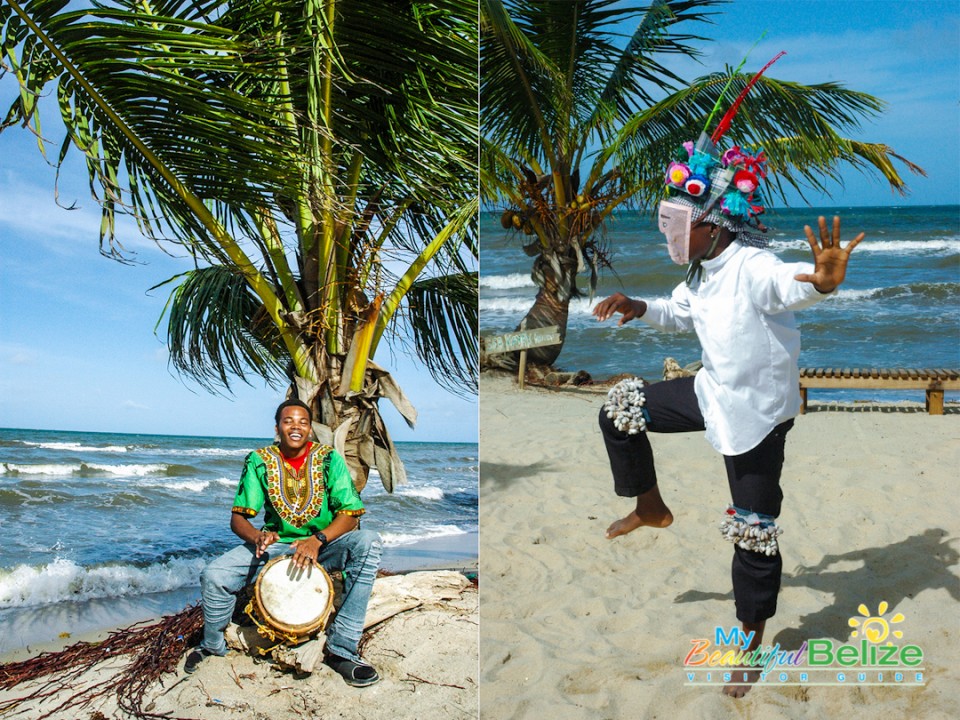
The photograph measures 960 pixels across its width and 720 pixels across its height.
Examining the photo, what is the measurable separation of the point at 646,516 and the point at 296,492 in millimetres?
1418

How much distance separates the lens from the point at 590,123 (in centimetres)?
342

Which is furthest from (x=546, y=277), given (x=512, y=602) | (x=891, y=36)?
(x=891, y=36)

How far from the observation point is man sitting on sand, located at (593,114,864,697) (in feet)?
9.36

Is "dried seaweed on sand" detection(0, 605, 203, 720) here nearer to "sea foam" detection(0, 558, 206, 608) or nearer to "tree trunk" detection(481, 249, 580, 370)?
"sea foam" detection(0, 558, 206, 608)

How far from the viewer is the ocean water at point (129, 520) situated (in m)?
5.48

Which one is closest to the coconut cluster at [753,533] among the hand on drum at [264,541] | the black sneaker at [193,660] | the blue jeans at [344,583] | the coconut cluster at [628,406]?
the coconut cluster at [628,406]

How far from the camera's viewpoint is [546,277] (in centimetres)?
338

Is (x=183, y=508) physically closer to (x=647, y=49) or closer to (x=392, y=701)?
(x=392, y=701)

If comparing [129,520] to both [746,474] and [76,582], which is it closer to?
[76,582]

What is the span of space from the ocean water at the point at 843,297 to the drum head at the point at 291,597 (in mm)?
1236

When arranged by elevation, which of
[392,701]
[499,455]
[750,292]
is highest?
[750,292]

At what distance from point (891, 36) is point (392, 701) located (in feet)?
10.6

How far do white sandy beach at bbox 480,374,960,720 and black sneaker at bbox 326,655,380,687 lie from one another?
2.48 feet

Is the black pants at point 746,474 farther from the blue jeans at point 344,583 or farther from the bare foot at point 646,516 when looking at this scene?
the blue jeans at point 344,583
